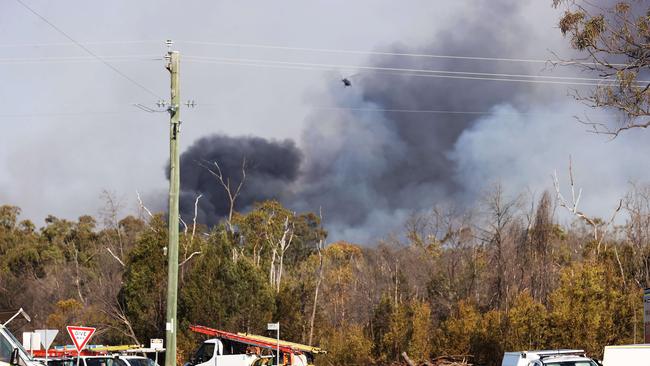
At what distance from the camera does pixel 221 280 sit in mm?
51281

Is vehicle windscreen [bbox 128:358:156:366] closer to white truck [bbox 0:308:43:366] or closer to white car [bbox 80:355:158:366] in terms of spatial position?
white car [bbox 80:355:158:366]

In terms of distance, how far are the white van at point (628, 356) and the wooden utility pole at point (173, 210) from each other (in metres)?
10.9

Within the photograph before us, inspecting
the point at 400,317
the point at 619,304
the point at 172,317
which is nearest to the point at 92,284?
the point at 400,317

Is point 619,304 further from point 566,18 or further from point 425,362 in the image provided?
point 566,18

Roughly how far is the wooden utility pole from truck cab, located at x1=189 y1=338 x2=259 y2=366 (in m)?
9.97

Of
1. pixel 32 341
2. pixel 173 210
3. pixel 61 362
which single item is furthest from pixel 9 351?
pixel 61 362

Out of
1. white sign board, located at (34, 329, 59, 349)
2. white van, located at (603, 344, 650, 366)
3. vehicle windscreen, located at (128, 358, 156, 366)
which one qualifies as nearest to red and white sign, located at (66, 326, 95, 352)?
white sign board, located at (34, 329, 59, 349)

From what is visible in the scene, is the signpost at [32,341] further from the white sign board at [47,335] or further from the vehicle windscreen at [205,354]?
the vehicle windscreen at [205,354]

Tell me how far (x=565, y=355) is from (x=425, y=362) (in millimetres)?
23010

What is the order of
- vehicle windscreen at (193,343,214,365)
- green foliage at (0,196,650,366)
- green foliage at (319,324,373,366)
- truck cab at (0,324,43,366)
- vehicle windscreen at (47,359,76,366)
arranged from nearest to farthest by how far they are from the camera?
truck cab at (0,324,43,366), vehicle windscreen at (47,359,76,366), vehicle windscreen at (193,343,214,365), green foliage at (0,196,650,366), green foliage at (319,324,373,366)

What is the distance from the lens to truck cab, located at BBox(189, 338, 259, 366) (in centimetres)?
3359

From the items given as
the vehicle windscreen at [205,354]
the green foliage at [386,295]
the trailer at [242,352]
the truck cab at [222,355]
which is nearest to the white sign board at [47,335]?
the truck cab at [222,355]

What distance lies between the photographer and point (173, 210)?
2412 cm

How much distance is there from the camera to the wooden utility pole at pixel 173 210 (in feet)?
77.1
